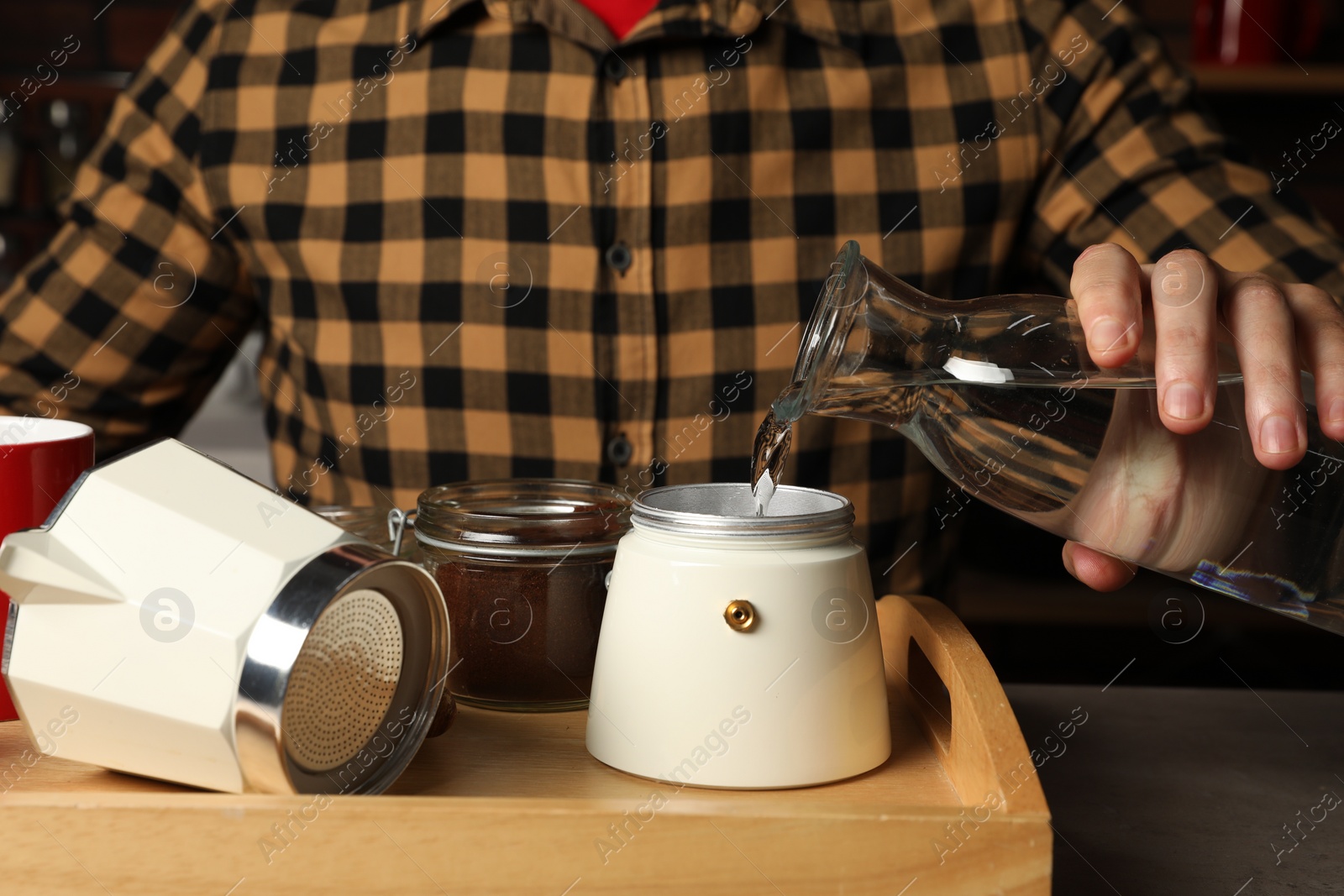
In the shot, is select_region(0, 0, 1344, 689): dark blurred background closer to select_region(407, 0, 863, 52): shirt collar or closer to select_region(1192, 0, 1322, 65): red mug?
select_region(1192, 0, 1322, 65): red mug

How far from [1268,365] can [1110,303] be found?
8cm

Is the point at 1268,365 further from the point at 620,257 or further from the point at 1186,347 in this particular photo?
the point at 620,257

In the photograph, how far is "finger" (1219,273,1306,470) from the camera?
53cm

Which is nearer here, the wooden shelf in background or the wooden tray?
the wooden tray

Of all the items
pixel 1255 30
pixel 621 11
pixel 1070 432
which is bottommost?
pixel 1070 432

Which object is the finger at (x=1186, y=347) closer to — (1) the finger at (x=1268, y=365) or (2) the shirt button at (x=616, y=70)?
(1) the finger at (x=1268, y=365)

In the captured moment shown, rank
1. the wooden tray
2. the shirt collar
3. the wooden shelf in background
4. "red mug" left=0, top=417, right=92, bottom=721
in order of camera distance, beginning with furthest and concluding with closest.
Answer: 1. the wooden shelf in background
2. the shirt collar
3. "red mug" left=0, top=417, right=92, bottom=721
4. the wooden tray

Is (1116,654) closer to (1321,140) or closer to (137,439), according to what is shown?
(1321,140)

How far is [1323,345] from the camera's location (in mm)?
601

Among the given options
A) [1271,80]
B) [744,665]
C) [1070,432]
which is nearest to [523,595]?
[744,665]

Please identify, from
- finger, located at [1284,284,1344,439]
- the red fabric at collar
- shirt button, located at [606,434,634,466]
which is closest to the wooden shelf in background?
the red fabric at collar

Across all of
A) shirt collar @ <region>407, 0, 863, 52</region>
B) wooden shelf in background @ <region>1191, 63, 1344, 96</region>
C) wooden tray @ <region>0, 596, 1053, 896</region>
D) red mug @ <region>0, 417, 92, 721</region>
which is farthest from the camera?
wooden shelf in background @ <region>1191, 63, 1344, 96</region>

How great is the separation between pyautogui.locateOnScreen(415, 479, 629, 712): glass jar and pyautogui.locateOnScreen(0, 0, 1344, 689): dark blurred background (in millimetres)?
1354

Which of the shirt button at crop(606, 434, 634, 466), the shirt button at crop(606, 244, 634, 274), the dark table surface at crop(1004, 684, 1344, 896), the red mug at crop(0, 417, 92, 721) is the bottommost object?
the dark table surface at crop(1004, 684, 1344, 896)
